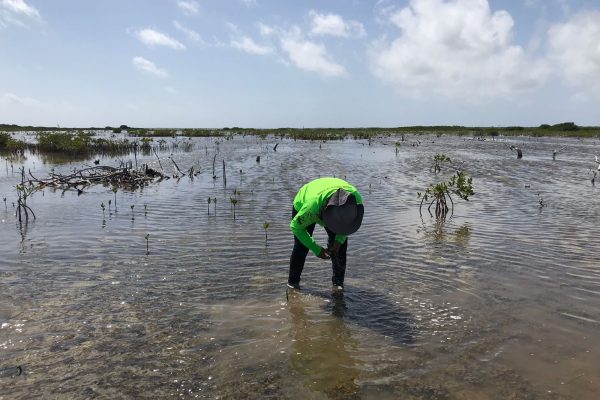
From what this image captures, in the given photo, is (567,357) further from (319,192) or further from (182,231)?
(182,231)

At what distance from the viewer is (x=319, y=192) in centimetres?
537

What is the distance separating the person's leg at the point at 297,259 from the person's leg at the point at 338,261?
0.29m

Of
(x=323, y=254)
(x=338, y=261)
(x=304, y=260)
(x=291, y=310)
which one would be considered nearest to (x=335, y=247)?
(x=323, y=254)

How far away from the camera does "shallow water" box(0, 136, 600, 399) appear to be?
418cm

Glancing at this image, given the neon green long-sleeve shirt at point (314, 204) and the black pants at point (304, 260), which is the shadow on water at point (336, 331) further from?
the neon green long-sleeve shirt at point (314, 204)

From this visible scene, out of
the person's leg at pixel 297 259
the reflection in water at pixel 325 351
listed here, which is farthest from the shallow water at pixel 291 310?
the person's leg at pixel 297 259

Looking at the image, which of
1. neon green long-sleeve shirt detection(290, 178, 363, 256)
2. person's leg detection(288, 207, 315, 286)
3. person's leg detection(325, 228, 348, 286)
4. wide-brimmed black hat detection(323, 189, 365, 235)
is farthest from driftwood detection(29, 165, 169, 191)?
wide-brimmed black hat detection(323, 189, 365, 235)

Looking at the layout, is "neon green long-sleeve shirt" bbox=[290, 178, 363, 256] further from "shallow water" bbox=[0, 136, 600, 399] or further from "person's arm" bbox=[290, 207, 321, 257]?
"shallow water" bbox=[0, 136, 600, 399]

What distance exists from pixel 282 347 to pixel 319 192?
182cm

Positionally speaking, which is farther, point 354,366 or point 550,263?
point 550,263

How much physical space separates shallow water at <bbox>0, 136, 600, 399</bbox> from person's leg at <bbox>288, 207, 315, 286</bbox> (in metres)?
0.25

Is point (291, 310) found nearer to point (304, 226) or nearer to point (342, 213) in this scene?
point (304, 226)

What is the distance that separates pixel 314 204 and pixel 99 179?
14100 mm

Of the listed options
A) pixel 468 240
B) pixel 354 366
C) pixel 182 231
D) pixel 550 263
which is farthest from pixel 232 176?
pixel 354 366
